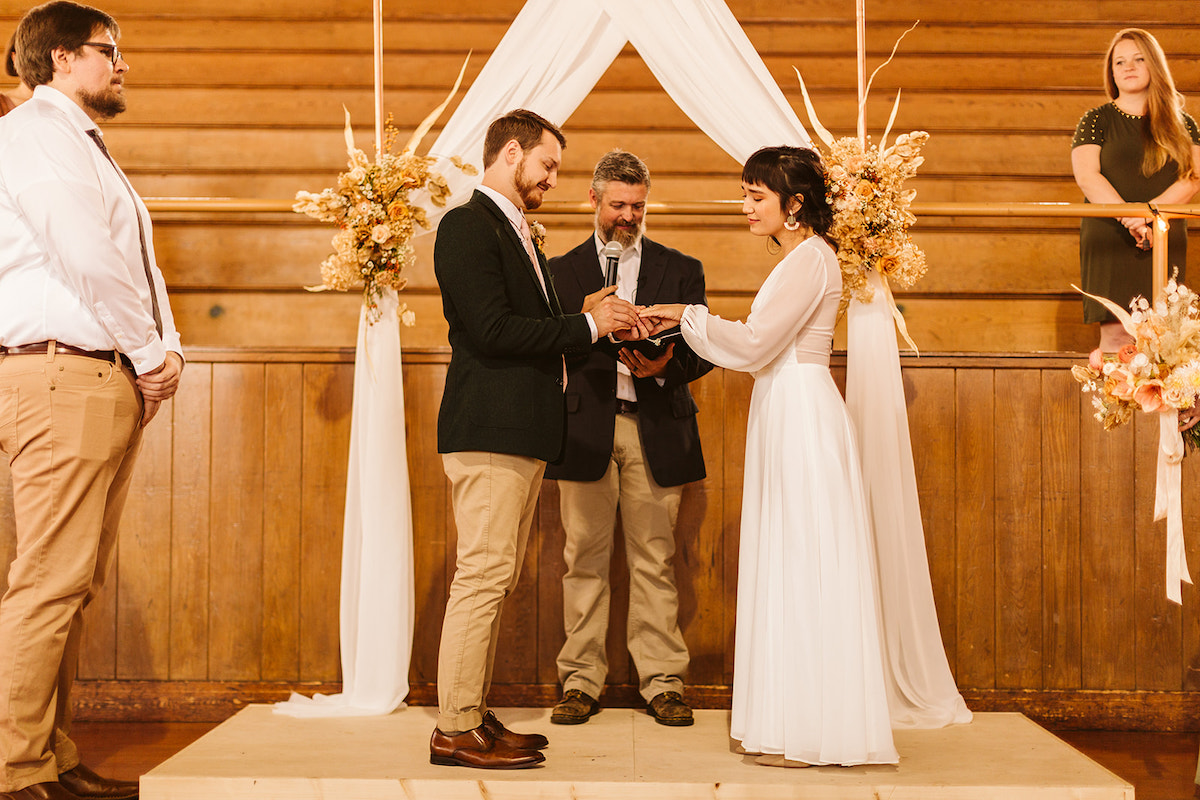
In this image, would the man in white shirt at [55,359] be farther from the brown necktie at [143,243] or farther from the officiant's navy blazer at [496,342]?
the officiant's navy blazer at [496,342]

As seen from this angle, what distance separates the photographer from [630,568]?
10.8 feet

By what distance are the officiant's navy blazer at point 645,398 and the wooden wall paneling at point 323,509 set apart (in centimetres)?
83

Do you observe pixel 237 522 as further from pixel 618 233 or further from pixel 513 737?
pixel 618 233

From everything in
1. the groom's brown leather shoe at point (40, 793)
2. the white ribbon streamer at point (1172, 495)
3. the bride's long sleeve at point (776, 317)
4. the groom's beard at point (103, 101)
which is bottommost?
the groom's brown leather shoe at point (40, 793)

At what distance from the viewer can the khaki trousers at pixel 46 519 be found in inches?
96.1

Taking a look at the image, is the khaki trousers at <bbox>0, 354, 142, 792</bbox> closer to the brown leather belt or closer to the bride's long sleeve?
the brown leather belt

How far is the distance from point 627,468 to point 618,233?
756 millimetres

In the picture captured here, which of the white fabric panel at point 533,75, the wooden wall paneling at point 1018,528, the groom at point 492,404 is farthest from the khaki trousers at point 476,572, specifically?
the wooden wall paneling at point 1018,528

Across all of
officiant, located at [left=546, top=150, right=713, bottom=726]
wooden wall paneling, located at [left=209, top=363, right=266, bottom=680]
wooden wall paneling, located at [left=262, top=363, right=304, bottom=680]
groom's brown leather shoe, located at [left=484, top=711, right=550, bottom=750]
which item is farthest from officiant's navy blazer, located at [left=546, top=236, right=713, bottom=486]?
wooden wall paneling, located at [left=209, top=363, right=266, bottom=680]

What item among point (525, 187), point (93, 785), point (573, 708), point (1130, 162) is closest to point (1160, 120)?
point (1130, 162)

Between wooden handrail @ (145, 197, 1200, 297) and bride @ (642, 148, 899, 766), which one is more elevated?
wooden handrail @ (145, 197, 1200, 297)

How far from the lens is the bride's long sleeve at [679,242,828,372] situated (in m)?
2.74

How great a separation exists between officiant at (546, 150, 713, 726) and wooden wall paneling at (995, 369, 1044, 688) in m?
1.11

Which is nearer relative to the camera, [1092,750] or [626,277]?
[1092,750]
